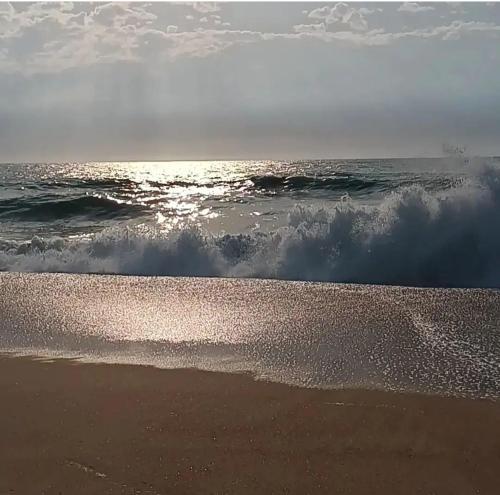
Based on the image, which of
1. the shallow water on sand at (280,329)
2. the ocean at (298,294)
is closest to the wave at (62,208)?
the ocean at (298,294)

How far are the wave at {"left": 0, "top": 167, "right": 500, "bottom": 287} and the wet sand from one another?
458 centimetres

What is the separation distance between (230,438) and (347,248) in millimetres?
6043

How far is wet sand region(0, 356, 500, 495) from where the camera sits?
2725 millimetres

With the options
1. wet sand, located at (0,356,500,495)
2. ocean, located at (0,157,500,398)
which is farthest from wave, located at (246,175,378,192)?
wet sand, located at (0,356,500,495)

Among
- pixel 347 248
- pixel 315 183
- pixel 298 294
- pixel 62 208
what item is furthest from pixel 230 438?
pixel 315 183

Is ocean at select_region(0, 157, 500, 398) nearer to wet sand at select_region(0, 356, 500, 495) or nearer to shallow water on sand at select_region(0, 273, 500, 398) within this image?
shallow water on sand at select_region(0, 273, 500, 398)

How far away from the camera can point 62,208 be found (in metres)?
17.7

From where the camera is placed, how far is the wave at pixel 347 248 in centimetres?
843

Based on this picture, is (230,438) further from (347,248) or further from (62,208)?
(62,208)

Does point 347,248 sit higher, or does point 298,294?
point 347,248

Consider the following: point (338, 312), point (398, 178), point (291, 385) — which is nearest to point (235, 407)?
point (291, 385)

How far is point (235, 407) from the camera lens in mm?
3588

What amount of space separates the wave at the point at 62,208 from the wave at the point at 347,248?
276 inches

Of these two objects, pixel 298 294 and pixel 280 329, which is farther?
pixel 298 294
